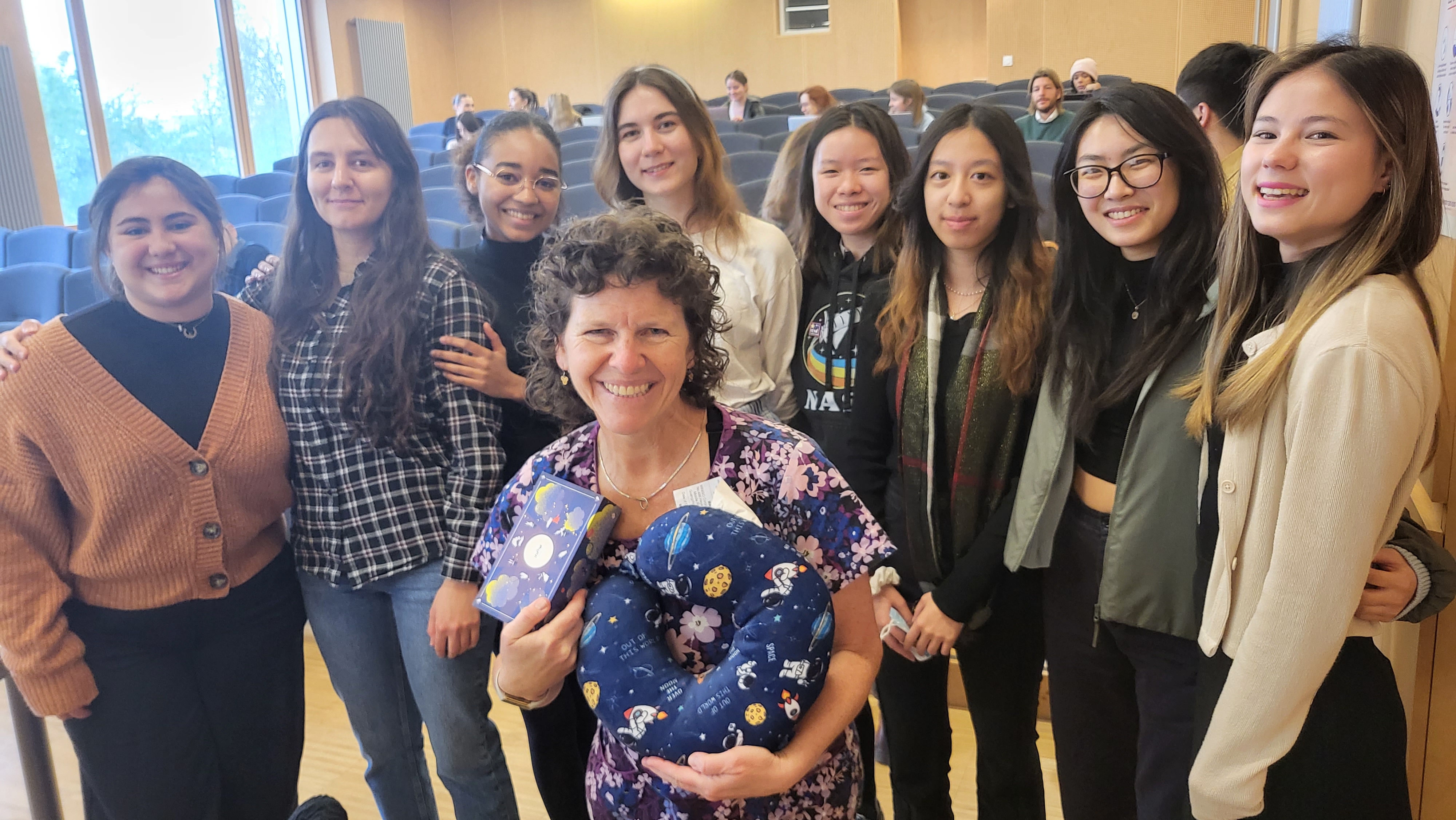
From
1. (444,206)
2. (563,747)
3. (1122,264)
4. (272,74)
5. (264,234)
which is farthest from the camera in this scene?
(272,74)

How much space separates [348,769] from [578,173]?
4.24 meters

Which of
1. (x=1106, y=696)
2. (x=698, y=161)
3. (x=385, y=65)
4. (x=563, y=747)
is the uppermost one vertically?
(x=385, y=65)

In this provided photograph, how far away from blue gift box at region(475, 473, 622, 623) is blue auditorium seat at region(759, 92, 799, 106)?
1055cm

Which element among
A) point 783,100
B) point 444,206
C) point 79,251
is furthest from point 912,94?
point 79,251

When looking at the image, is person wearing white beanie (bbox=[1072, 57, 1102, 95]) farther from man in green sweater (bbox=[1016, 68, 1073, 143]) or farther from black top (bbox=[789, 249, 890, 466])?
black top (bbox=[789, 249, 890, 466])

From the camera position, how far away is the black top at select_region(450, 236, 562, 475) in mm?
1698

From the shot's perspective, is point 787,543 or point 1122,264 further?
point 1122,264

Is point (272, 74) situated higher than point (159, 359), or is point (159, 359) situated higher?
point (272, 74)

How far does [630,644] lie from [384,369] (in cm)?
76

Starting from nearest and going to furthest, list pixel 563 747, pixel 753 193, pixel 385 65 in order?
1. pixel 563 747
2. pixel 753 193
3. pixel 385 65

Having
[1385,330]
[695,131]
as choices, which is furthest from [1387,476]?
[695,131]

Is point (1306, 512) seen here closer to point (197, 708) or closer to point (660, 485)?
point (660, 485)

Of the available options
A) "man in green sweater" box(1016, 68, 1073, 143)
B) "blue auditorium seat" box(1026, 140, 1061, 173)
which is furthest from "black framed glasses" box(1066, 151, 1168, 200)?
"man in green sweater" box(1016, 68, 1073, 143)

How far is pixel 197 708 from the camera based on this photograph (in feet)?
4.84
